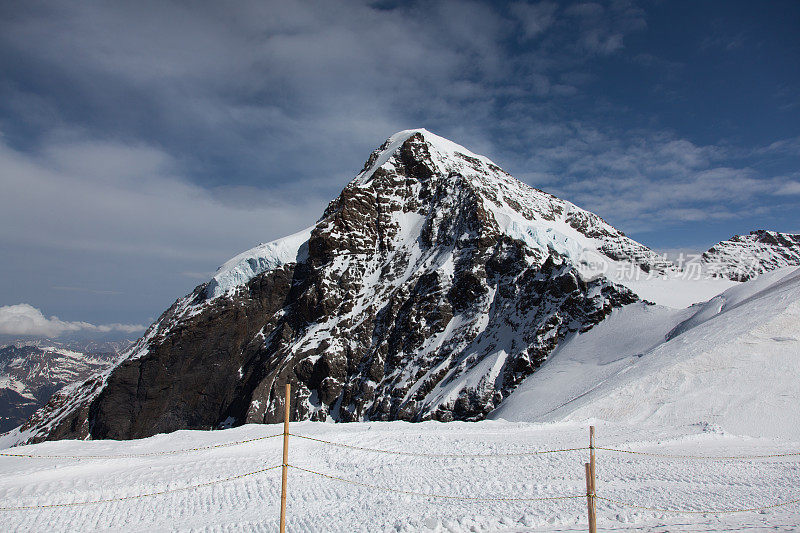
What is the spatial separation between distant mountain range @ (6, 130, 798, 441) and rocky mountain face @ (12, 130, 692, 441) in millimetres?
216

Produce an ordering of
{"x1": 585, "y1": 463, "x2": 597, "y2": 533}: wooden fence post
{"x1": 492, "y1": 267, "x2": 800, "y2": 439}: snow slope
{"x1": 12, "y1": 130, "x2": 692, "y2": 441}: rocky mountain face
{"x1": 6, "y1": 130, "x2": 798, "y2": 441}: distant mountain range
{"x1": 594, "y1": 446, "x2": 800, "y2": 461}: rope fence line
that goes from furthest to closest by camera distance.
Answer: {"x1": 6, "y1": 130, "x2": 798, "y2": 441}: distant mountain range
{"x1": 12, "y1": 130, "x2": 692, "y2": 441}: rocky mountain face
{"x1": 492, "y1": 267, "x2": 800, "y2": 439}: snow slope
{"x1": 594, "y1": 446, "x2": 800, "y2": 461}: rope fence line
{"x1": 585, "y1": 463, "x2": 597, "y2": 533}: wooden fence post

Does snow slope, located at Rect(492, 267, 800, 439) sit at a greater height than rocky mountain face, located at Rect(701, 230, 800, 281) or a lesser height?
lesser

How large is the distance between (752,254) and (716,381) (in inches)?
3078

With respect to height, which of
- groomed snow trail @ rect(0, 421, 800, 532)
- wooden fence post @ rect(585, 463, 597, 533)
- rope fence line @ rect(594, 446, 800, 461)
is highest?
wooden fence post @ rect(585, 463, 597, 533)

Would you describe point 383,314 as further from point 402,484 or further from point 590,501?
point 590,501

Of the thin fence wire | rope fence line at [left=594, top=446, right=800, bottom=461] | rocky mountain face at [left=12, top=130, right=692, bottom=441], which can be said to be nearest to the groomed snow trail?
the thin fence wire

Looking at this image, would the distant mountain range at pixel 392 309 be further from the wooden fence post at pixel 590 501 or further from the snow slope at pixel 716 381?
the wooden fence post at pixel 590 501

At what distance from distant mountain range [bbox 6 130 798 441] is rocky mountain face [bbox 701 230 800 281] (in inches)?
27.1

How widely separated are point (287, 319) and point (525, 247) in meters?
36.4

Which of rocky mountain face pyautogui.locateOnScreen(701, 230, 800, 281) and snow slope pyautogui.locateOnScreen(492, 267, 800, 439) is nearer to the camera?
snow slope pyautogui.locateOnScreen(492, 267, 800, 439)

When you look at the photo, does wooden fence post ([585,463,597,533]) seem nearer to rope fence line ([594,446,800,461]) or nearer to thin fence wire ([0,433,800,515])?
thin fence wire ([0,433,800,515])

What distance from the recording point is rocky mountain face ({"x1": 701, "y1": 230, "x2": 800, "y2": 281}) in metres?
76.4

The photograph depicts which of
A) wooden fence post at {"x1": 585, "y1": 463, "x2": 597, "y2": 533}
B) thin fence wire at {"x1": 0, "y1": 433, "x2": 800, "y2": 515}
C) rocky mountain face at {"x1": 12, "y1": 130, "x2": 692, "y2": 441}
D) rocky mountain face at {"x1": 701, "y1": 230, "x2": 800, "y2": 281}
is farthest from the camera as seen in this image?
rocky mountain face at {"x1": 701, "y1": 230, "x2": 800, "y2": 281}

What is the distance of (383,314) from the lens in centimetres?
6419
